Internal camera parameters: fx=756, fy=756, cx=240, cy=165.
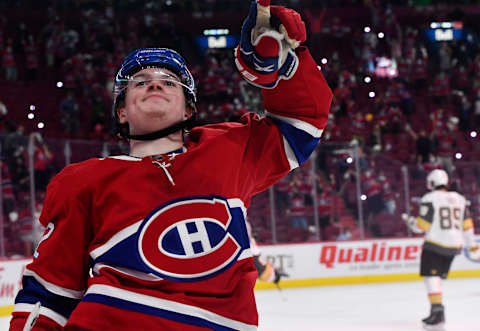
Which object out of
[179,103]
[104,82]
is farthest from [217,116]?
[179,103]

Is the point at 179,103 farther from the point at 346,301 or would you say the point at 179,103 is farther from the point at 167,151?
the point at 346,301

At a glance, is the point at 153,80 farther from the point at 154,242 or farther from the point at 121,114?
the point at 154,242

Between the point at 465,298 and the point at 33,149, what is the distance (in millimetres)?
5381

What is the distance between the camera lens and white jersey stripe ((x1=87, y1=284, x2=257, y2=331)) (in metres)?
1.69

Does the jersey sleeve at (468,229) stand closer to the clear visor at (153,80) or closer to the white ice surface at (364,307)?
the white ice surface at (364,307)

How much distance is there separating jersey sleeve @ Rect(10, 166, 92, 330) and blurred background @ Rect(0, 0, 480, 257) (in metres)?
6.99

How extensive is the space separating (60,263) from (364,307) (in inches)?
280

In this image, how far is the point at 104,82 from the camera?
15555 millimetres

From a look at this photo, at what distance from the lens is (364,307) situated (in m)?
8.52

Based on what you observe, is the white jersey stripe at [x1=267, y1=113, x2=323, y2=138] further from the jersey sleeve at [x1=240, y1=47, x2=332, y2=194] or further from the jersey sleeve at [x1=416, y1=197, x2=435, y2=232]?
the jersey sleeve at [x1=416, y1=197, x2=435, y2=232]

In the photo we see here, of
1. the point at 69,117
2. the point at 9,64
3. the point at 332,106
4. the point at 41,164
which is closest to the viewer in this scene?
the point at 41,164

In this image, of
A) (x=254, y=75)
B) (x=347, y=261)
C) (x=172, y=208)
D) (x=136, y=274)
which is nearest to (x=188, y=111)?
(x=254, y=75)

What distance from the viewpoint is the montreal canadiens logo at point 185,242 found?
Answer: 170 centimetres

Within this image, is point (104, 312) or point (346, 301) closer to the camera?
point (104, 312)
